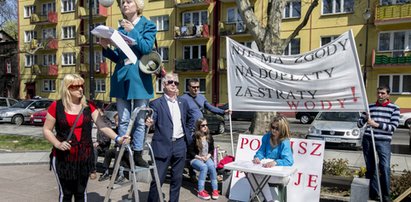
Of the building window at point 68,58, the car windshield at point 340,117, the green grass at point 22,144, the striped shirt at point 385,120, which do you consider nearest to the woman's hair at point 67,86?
the striped shirt at point 385,120

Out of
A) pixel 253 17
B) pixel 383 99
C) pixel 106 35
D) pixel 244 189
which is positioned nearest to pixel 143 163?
pixel 106 35

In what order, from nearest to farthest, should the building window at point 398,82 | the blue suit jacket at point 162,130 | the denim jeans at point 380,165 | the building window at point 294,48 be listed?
the blue suit jacket at point 162,130, the denim jeans at point 380,165, the building window at point 398,82, the building window at point 294,48

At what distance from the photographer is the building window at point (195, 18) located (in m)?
33.7

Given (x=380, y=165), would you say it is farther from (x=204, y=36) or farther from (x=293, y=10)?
(x=204, y=36)

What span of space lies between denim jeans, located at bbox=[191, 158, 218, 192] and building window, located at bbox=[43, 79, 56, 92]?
4150 centimetres

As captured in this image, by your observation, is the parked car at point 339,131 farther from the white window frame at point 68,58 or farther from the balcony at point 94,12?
the white window frame at point 68,58

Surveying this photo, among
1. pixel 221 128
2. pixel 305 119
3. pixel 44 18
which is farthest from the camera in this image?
pixel 44 18

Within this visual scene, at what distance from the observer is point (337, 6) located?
2803cm

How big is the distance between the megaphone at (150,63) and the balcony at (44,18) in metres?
43.1

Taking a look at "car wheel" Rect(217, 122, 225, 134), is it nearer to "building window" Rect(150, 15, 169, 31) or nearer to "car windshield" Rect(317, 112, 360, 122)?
"car windshield" Rect(317, 112, 360, 122)

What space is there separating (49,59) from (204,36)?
22.7 meters

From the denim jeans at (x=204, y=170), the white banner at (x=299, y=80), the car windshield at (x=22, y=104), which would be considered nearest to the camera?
the white banner at (x=299, y=80)

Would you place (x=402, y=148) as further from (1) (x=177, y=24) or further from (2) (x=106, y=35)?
(1) (x=177, y=24)

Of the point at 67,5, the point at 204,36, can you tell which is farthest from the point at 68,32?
the point at 204,36
